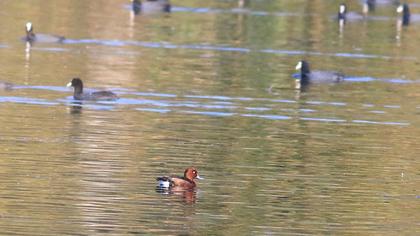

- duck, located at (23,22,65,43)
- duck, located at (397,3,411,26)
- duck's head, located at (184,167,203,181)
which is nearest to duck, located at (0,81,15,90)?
duck, located at (23,22,65,43)

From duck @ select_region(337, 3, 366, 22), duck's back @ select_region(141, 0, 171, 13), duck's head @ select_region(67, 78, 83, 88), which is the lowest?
duck @ select_region(337, 3, 366, 22)

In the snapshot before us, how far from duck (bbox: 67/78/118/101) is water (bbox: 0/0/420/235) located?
0.27 m

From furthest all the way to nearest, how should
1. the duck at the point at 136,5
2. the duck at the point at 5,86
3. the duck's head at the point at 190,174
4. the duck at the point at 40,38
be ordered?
the duck at the point at 136,5
the duck at the point at 40,38
the duck at the point at 5,86
the duck's head at the point at 190,174

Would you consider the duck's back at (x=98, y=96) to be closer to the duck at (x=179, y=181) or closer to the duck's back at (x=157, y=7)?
the duck at (x=179, y=181)

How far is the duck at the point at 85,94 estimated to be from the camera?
103ft

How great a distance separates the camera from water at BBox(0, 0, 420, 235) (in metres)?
19.1

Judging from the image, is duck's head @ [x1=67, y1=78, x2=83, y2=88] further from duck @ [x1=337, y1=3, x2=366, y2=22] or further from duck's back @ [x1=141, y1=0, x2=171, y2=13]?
duck's back @ [x1=141, y1=0, x2=171, y2=13]

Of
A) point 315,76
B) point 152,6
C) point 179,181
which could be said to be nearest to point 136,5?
point 152,6

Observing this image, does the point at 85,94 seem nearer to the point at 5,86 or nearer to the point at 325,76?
the point at 5,86

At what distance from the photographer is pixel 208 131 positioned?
2742 centimetres

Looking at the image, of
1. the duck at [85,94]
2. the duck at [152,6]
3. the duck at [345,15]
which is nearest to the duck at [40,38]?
the duck at [85,94]

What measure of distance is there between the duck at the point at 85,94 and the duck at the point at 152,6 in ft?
87.9

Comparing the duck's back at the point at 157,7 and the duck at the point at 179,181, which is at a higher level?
the duck at the point at 179,181

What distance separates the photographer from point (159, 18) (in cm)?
5641
